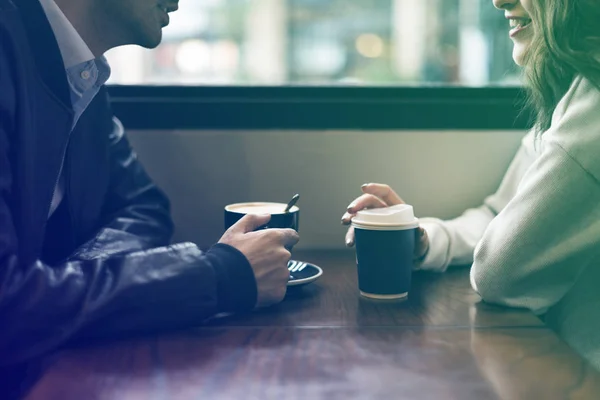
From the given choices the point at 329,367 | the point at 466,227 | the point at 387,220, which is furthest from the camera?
the point at 466,227

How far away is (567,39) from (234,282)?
622 mm

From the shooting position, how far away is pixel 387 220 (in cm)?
97

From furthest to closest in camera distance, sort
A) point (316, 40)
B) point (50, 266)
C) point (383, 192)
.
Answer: point (316, 40), point (383, 192), point (50, 266)

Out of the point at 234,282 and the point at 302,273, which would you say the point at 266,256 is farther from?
the point at 302,273

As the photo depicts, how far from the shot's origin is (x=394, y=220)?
3.19 feet

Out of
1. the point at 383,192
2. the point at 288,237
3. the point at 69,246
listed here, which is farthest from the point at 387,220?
the point at 69,246

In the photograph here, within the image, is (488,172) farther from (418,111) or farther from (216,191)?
(216,191)

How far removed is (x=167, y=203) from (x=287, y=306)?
1.95 ft

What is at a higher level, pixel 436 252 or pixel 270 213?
pixel 270 213

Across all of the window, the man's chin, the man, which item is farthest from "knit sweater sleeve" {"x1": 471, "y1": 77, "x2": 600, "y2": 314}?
the window

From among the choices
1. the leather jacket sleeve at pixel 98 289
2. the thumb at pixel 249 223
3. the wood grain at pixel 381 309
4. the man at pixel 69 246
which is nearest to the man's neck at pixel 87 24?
the man at pixel 69 246

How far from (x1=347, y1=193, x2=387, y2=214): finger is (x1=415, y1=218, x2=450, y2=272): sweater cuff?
14 cm

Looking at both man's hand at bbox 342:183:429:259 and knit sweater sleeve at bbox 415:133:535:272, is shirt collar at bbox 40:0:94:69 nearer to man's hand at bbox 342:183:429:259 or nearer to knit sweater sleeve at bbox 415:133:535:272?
man's hand at bbox 342:183:429:259

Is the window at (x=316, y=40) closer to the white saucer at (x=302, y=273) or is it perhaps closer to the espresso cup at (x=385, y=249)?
the white saucer at (x=302, y=273)
